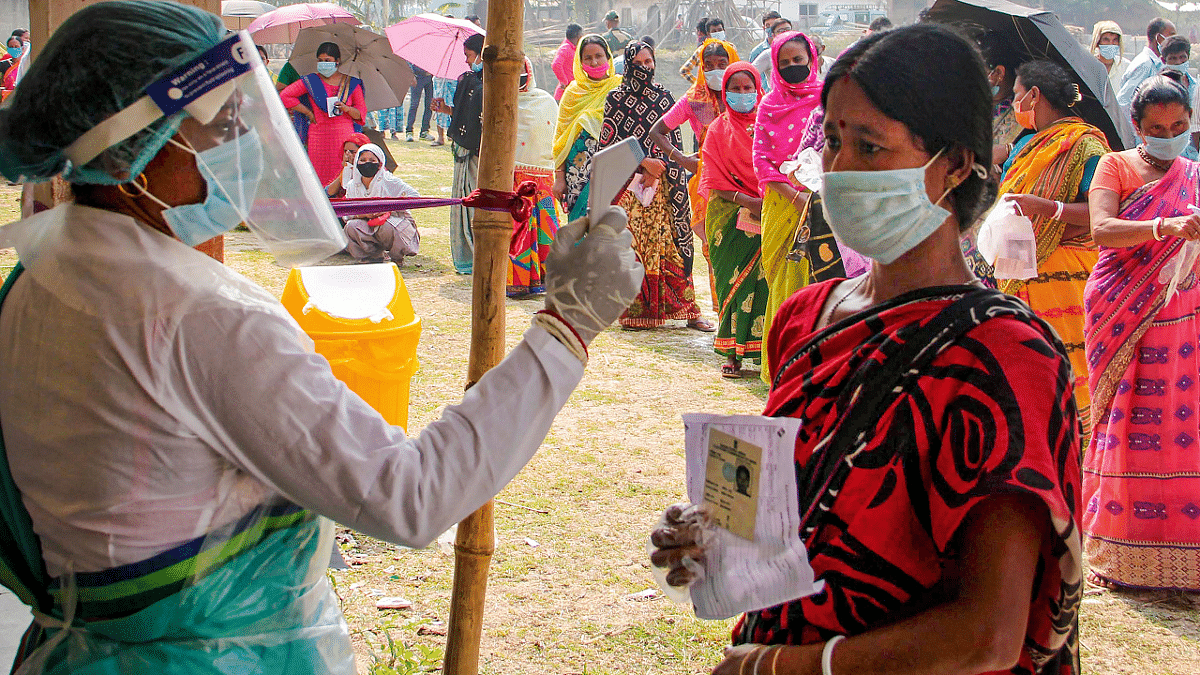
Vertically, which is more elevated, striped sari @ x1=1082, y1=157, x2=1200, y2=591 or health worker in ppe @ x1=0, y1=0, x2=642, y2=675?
health worker in ppe @ x1=0, y1=0, x2=642, y2=675

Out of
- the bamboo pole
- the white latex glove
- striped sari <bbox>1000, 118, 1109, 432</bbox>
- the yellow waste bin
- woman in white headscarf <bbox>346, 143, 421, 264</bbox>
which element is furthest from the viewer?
woman in white headscarf <bbox>346, 143, 421, 264</bbox>

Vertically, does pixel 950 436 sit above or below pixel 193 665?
above

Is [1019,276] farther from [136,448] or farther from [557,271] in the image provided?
[136,448]

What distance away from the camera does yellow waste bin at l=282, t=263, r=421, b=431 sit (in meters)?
3.98

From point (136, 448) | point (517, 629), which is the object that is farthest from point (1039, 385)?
point (517, 629)

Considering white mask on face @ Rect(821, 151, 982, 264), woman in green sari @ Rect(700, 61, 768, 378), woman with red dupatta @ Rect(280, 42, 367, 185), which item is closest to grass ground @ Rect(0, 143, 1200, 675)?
woman in green sari @ Rect(700, 61, 768, 378)

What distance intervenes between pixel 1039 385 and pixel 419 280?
8.29m

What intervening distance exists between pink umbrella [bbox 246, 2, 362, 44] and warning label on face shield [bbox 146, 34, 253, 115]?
1008 cm

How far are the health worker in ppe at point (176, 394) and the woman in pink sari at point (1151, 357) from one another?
3141 mm

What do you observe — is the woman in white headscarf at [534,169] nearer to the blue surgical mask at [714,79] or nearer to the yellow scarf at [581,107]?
the yellow scarf at [581,107]

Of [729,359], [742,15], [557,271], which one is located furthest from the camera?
[742,15]

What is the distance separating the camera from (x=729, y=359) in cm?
670

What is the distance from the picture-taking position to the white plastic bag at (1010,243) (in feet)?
13.6

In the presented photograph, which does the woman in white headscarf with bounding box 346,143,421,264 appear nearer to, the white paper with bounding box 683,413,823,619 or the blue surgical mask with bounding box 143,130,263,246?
the blue surgical mask with bounding box 143,130,263,246
